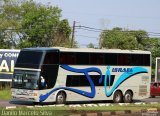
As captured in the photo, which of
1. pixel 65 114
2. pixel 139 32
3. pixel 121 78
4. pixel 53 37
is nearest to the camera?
pixel 65 114

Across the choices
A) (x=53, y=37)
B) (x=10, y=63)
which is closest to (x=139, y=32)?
(x=53, y=37)

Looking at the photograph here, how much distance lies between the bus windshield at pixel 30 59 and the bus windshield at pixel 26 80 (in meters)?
0.48

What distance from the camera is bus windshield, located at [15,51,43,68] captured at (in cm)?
2962

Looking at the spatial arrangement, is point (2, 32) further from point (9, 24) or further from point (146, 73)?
point (146, 73)

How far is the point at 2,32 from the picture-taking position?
82500 millimetres

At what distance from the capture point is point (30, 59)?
98.9 feet

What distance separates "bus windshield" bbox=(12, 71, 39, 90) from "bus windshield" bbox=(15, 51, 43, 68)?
1.57ft

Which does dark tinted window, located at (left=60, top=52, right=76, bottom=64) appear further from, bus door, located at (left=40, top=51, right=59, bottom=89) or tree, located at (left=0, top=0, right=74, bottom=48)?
tree, located at (left=0, top=0, right=74, bottom=48)

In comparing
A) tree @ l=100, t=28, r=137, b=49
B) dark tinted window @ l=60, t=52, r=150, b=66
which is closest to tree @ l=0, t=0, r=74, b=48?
tree @ l=100, t=28, r=137, b=49

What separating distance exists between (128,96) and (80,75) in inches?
187

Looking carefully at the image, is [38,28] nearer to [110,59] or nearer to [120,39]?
[120,39]

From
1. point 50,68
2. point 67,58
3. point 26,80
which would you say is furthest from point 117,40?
point 26,80

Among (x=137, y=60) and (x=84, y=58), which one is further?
(x=137, y=60)

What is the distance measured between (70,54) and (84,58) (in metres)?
A: 1.26
